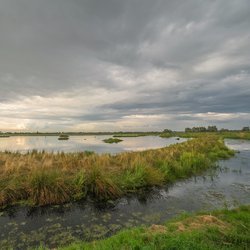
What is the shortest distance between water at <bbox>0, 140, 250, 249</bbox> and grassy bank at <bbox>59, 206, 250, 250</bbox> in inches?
61.5

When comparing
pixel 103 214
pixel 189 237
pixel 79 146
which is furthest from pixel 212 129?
pixel 189 237

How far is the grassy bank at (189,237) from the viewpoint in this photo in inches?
239

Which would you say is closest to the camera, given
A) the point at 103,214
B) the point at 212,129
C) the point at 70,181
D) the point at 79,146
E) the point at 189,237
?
the point at 189,237

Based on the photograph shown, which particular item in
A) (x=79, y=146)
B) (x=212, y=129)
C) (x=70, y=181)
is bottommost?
(x=70, y=181)

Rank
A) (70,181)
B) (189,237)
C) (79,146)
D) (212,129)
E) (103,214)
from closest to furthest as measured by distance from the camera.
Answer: (189,237), (103,214), (70,181), (79,146), (212,129)

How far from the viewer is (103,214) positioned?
10727mm

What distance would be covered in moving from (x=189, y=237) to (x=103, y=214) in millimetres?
5199

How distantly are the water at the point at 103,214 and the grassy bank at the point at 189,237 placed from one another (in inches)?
61.5

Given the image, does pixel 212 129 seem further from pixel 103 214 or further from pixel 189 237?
pixel 189 237

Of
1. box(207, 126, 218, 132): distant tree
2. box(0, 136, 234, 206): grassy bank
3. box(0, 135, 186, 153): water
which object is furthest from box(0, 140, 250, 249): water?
box(207, 126, 218, 132): distant tree

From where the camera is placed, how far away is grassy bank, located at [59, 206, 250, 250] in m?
6.06

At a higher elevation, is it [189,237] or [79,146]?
[79,146]

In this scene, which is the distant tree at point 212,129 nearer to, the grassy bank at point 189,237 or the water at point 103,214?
the water at point 103,214

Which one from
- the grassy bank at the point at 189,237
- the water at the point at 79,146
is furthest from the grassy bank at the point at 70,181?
the water at the point at 79,146
